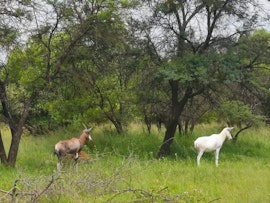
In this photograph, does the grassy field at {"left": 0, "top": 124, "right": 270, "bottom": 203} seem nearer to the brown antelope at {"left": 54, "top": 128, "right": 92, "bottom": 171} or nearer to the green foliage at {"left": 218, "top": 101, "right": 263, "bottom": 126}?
the brown antelope at {"left": 54, "top": 128, "right": 92, "bottom": 171}

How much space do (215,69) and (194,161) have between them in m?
2.87

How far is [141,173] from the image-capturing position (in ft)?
34.7

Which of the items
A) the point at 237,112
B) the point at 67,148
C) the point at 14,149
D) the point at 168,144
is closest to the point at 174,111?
the point at 168,144

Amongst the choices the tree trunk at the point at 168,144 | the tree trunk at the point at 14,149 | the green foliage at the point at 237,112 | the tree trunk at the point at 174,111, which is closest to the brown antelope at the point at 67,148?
the tree trunk at the point at 14,149

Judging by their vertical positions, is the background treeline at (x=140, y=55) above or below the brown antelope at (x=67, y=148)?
above

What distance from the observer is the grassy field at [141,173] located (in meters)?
6.87

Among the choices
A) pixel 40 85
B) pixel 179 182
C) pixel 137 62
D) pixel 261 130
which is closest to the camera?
pixel 179 182

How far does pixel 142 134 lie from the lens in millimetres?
16922

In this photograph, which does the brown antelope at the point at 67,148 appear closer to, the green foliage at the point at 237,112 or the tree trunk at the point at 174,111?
the tree trunk at the point at 174,111

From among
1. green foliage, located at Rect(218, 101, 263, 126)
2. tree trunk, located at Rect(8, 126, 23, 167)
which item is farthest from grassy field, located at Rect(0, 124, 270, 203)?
green foliage, located at Rect(218, 101, 263, 126)

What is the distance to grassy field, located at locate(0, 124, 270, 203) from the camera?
6871mm

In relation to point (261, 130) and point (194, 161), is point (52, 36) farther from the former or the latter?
point (261, 130)

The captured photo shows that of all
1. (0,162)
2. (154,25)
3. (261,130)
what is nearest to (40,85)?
(0,162)

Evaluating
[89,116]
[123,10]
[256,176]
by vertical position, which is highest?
[123,10]
